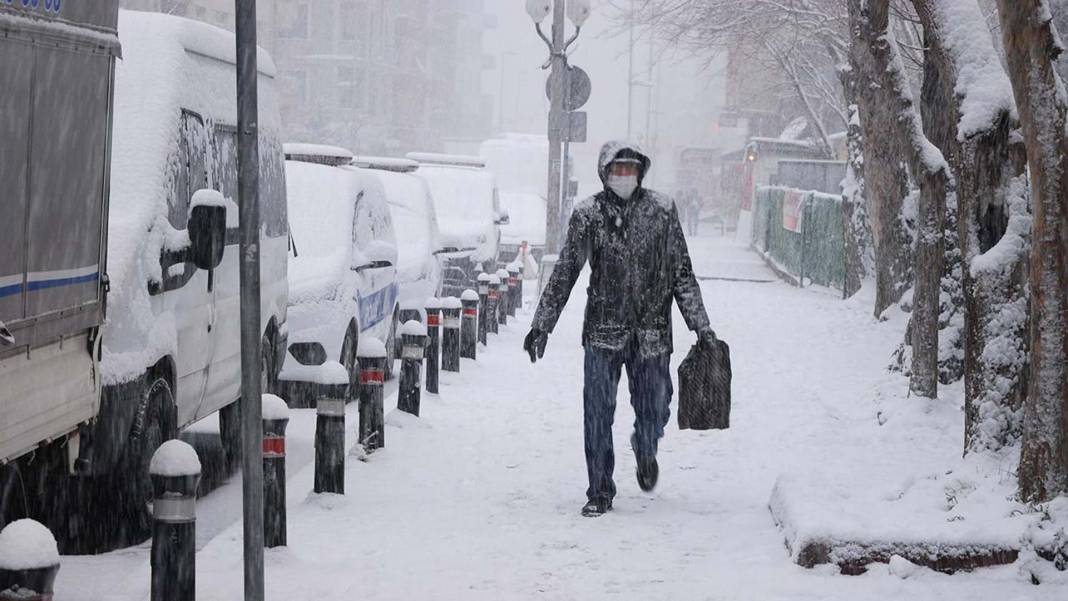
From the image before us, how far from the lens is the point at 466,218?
963 inches

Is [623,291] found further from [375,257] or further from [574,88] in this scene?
[574,88]

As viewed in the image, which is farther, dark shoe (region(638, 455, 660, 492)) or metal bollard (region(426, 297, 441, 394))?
metal bollard (region(426, 297, 441, 394))

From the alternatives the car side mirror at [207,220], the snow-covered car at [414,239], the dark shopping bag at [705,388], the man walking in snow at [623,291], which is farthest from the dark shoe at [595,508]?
the snow-covered car at [414,239]

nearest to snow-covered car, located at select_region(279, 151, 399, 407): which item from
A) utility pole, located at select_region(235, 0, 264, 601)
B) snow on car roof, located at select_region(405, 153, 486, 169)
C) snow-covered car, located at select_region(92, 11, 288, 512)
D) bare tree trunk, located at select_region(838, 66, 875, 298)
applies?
snow-covered car, located at select_region(92, 11, 288, 512)

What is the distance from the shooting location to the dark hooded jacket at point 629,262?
8.34 metres

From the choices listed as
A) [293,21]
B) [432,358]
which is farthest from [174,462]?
[293,21]

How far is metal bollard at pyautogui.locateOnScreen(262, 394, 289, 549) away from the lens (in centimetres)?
713

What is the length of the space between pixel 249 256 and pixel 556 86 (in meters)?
19.7

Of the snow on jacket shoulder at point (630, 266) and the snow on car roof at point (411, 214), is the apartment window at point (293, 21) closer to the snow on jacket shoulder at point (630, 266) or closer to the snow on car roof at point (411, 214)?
the snow on car roof at point (411, 214)

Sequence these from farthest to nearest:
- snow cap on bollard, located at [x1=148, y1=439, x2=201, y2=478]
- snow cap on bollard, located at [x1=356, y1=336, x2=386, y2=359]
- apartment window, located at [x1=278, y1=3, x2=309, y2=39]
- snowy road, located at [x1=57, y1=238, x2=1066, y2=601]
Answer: apartment window, located at [x1=278, y1=3, x2=309, y2=39], snow cap on bollard, located at [x1=356, y1=336, x2=386, y2=359], snowy road, located at [x1=57, y1=238, x2=1066, y2=601], snow cap on bollard, located at [x1=148, y1=439, x2=201, y2=478]

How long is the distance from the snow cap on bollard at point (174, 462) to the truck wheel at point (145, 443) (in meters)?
1.57

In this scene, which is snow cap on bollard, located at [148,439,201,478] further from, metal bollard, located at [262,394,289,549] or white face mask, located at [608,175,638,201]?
white face mask, located at [608,175,638,201]

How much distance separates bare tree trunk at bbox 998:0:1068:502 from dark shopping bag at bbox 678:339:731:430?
1705 mm

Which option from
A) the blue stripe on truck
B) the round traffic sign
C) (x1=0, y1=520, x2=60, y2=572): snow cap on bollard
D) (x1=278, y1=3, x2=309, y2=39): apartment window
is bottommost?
(x1=0, y1=520, x2=60, y2=572): snow cap on bollard
